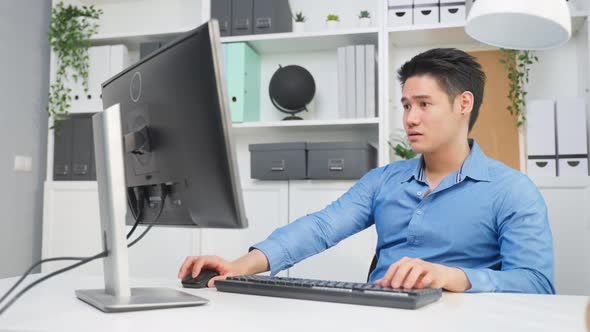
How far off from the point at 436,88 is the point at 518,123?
108 centimetres

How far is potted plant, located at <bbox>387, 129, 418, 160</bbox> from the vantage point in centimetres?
264

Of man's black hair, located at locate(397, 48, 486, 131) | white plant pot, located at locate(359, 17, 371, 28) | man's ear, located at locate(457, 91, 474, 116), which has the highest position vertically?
white plant pot, located at locate(359, 17, 371, 28)

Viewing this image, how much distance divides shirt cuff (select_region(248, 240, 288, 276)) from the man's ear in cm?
72

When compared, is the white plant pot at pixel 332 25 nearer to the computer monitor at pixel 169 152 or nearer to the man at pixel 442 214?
the man at pixel 442 214

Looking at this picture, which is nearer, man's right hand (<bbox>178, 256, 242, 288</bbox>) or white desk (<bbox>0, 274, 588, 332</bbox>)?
white desk (<bbox>0, 274, 588, 332</bbox>)

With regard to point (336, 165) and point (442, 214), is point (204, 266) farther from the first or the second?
point (336, 165)

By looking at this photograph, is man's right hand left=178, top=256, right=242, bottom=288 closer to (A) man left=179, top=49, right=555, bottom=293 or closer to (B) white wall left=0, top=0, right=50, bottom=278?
(A) man left=179, top=49, right=555, bottom=293

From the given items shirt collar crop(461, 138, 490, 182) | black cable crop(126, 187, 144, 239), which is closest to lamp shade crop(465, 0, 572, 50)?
shirt collar crop(461, 138, 490, 182)

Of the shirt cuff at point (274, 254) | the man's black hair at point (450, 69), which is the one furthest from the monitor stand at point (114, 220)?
the man's black hair at point (450, 69)

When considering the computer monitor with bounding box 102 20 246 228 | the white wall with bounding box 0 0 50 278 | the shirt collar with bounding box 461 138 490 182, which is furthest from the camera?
the white wall with bounding box 0 0 50 278

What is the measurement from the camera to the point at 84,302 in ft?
3.32

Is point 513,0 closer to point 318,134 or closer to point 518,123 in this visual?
point 518,123

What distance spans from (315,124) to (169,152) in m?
1.77

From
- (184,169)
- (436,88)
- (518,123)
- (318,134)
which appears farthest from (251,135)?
(184,169)
